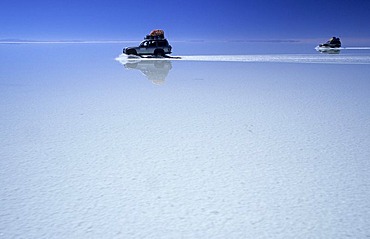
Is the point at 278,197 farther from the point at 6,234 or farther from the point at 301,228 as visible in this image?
the point at 6,234

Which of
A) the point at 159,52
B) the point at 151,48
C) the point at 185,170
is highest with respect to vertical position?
the point at 151,48

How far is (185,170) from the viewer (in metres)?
4.57

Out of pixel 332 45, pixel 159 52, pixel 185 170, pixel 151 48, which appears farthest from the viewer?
pixel 332 45

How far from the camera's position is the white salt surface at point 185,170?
3186mm

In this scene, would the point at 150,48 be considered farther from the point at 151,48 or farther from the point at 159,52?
the point at 159,52

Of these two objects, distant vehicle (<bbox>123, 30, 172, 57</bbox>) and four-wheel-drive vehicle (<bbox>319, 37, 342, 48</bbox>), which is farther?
four-wheel-drive vehicle (<bbox>319, 37, 342, 48</bbox>)

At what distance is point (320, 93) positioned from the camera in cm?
1128

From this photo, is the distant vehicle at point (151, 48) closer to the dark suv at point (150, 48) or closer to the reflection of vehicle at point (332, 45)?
the dark suv at point (150, 48)

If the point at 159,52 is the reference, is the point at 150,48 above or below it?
above

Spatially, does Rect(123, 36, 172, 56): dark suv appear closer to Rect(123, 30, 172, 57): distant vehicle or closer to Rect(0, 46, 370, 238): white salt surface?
Rect(123, 30, 172, 57): distant vehicle

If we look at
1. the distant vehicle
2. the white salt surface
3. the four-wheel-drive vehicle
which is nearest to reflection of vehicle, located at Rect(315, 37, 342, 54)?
the four-wheel-drive vehicle

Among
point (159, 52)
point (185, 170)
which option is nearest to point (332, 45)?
point (159, 52)

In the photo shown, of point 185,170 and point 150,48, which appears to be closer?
point 185,170

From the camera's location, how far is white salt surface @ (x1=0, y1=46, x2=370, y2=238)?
319cm
